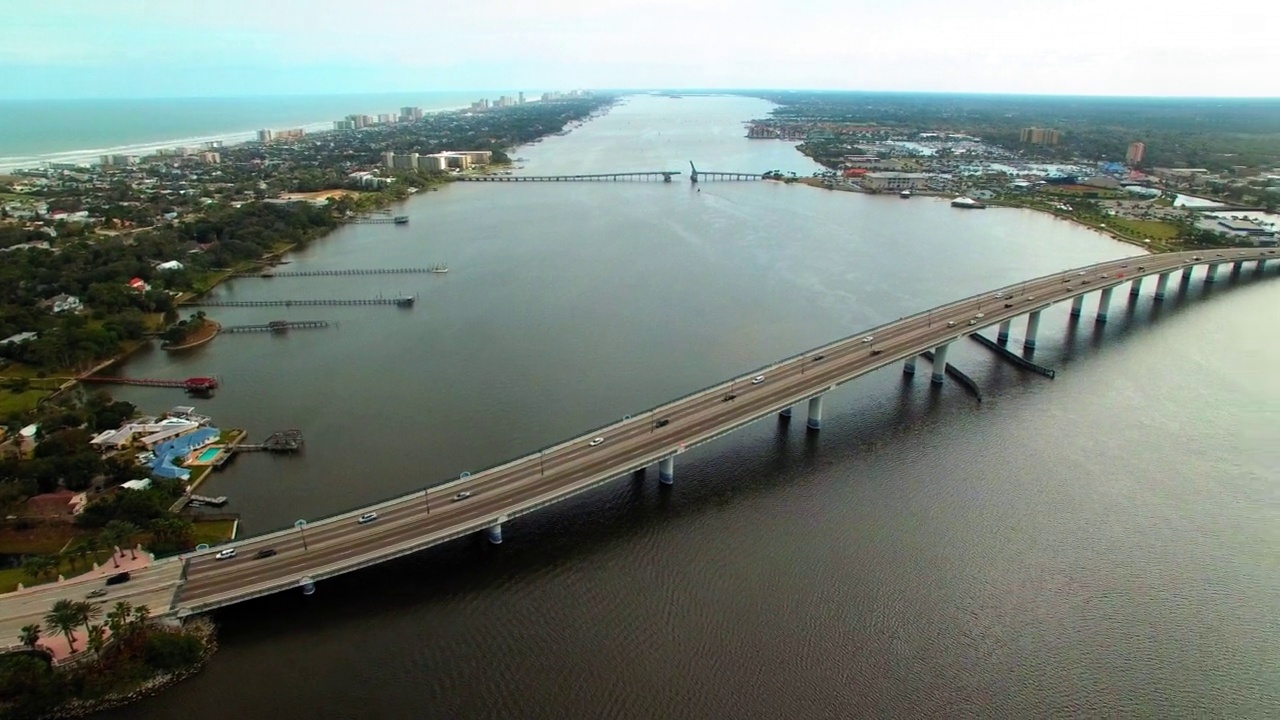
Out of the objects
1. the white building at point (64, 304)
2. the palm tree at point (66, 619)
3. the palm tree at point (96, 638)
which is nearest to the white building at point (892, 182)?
the white building at point (64, 304)

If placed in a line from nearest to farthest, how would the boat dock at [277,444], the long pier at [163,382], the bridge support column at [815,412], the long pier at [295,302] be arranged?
the boat dock at [277,444]
the bridge support column at [815,412]
the long pier at [163,382]
the long pier at [295,302]

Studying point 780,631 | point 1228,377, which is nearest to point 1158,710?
point 780,631

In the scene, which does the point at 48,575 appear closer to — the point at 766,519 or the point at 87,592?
the point at 87,592

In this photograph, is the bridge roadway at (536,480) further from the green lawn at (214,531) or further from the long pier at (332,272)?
the long pier at (332,272)

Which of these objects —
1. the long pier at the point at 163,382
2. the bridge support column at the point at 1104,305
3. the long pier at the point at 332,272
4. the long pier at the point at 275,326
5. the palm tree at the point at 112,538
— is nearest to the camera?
the palm tree at the point at 112,538

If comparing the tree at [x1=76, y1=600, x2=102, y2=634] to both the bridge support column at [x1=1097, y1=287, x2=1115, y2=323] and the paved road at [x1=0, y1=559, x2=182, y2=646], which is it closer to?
the paved road at [x1=0, y1=559, x2=182, y2=646]

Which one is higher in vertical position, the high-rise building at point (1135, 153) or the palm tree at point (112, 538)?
the high-rise building at point (1135, 153)
